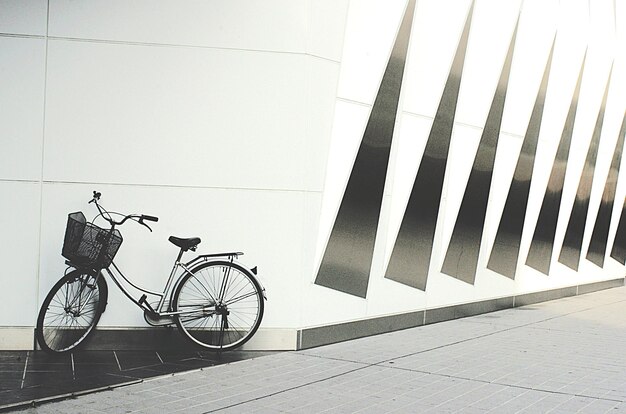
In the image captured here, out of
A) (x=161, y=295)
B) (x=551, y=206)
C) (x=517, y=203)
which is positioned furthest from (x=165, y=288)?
(x=551, y=206)

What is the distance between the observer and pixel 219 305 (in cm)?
818

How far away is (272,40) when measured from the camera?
8.45 m

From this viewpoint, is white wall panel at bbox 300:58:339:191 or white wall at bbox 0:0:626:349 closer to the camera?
white wall at bbox 0:0:626:349

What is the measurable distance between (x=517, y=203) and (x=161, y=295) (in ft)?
22.9

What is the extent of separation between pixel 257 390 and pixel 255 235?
6.74 feet

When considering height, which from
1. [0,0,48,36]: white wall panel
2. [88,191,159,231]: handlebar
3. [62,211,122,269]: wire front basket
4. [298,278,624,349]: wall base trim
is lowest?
[298,278,624,349]: wall base trim

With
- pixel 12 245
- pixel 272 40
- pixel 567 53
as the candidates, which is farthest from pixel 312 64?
pixel 567 53

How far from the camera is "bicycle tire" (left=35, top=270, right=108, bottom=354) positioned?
25.5ft

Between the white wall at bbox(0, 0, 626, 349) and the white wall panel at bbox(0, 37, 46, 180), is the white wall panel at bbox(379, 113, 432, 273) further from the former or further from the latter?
the white wall panel at bbox(0, 37, 46, 180)

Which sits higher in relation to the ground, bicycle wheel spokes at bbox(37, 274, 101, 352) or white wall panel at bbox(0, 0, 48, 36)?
white wall panel at bbox(0, 0, 48, 36)

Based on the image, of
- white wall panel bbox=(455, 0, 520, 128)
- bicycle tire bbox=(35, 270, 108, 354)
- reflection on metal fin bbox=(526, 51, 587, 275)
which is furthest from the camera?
reflection on metal fin bbox=(526, 51, 587, 275)

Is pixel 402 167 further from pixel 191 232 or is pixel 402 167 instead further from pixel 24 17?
pixel 24 17

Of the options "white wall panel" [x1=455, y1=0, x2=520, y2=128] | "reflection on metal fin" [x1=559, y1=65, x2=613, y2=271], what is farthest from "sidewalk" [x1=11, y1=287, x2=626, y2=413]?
"reflection on metal fin" [x1=559, y1=65, x2=613, y2=271]

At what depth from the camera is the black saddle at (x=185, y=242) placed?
314 inches
